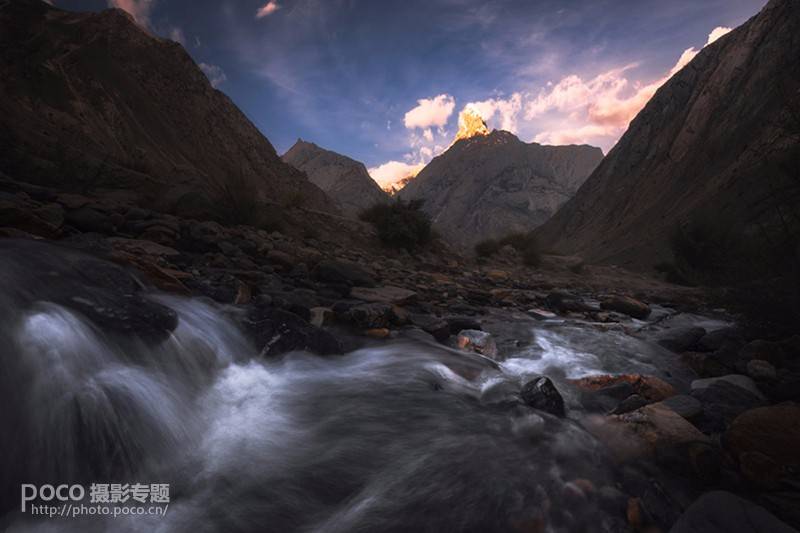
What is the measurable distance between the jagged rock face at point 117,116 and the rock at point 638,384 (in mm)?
6523


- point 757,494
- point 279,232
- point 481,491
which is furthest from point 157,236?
point 757,494

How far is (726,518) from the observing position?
1.48 m

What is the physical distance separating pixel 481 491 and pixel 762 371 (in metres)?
2.72

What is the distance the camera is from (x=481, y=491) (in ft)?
6.20

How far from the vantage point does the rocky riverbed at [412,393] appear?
1.78 metres

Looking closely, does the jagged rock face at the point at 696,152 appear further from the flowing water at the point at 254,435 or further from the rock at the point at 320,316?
the flowing water at the point at 254,435

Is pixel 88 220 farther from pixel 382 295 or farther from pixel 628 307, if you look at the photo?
pixel 628 307

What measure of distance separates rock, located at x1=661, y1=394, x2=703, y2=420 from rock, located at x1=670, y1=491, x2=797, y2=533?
34.1 inches

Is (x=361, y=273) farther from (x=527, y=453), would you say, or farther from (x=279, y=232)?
(x=527, y=453)

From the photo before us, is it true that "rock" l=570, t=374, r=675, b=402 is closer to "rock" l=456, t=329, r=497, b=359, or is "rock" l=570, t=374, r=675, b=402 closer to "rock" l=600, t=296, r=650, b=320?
"rock" l=456, t=329, r=497, b=359

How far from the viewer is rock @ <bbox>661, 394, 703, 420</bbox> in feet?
7.66

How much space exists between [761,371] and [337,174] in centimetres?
6561

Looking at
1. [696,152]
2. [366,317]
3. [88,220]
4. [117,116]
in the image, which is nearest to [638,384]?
[366,317]

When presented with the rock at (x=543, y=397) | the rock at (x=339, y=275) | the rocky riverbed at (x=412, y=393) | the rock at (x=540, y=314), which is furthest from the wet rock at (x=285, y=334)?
the rock at (x=540, y=314)
